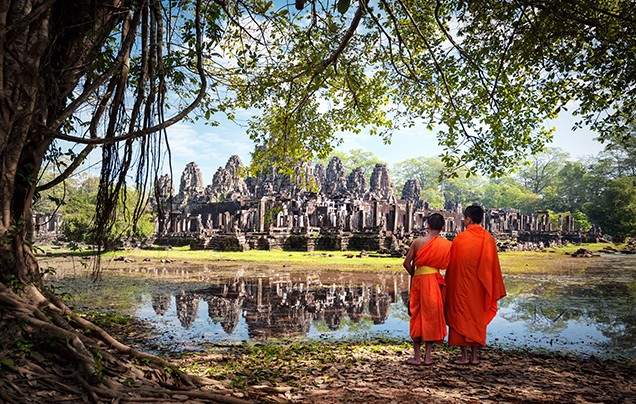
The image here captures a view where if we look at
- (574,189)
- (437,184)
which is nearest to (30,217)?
(574,189)

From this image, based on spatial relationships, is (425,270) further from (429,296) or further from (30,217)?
(30,217)

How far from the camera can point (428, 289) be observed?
184 inches

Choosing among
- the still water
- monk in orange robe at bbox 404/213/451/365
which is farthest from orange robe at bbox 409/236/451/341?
the still water

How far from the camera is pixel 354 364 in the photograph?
4.48 metres

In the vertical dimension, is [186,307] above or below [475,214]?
below

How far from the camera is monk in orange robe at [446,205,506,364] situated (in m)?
4.67

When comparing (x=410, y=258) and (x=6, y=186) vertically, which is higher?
(x=6, y=186)

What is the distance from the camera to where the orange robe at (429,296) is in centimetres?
455

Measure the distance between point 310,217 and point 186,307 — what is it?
28.1 m

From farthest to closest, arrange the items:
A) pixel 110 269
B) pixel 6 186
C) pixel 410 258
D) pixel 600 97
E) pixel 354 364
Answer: pixel 110 269 < pixel 600 97 < pixel 410 258 < pixel 354 364 < pixel 6 186

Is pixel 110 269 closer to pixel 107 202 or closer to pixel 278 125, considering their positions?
pixel 278 125

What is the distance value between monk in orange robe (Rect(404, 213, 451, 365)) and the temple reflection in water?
206 cm

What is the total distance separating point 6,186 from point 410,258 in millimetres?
3631

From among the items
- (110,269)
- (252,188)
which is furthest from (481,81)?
(252,188)
